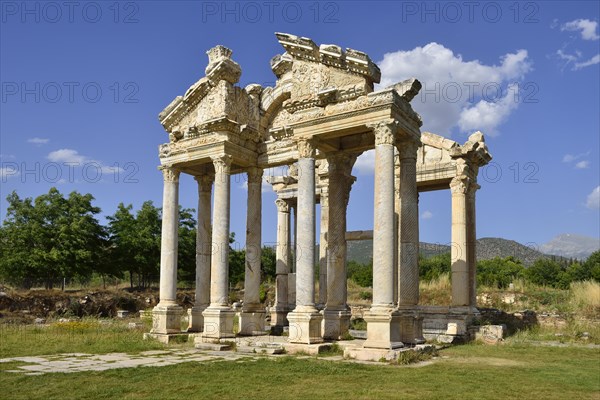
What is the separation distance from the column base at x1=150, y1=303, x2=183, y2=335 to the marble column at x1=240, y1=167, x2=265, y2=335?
8.74 feet

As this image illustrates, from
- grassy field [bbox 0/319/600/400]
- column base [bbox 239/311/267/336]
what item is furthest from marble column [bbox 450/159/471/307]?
column base [bbox 239/311/267/336]

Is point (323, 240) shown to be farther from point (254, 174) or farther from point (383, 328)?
point (383, 328)

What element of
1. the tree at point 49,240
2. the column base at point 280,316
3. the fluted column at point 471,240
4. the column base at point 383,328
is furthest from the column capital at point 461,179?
the tree at point 49,240

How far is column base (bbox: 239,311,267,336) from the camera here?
73.4 ft

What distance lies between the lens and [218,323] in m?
20.6

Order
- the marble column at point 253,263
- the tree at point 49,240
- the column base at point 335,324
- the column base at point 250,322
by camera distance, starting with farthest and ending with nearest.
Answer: the tree at point 49,240, the marble column at point 253,263, the column base at point 250,322, the column base at point 335,324

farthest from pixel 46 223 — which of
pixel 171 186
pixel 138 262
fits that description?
pixel 171 186

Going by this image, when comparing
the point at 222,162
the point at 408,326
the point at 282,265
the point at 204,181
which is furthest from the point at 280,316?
the point at 408,326

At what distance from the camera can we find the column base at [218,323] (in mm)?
20562

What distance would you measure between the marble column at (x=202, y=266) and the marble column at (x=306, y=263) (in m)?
6.35

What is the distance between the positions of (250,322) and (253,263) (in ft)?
7.86

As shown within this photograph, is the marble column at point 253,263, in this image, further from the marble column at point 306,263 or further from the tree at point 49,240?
the tree at point 49,240

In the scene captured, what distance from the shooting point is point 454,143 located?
2508 centimetres

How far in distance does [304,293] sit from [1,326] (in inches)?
714
